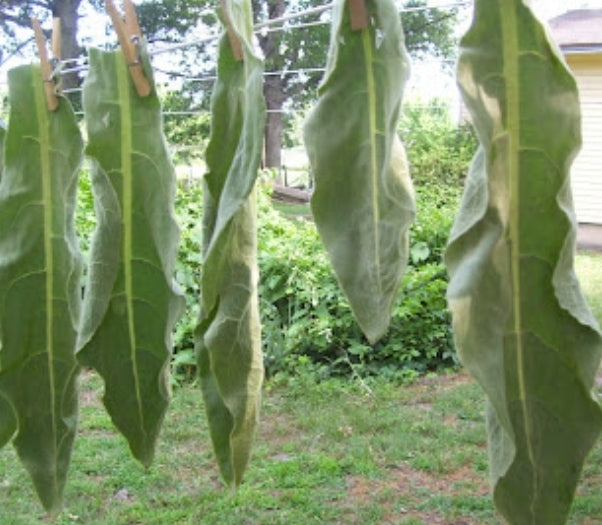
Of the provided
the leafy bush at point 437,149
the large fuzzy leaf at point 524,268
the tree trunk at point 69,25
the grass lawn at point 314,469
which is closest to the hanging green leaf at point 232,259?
the large fuzzy leaf at point 524,268

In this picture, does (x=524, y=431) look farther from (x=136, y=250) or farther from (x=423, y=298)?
(x=423, y=298)

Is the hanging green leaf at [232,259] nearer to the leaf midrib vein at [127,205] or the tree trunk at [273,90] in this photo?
the leaf midrib vein at [127,205]

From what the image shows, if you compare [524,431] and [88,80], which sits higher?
[88,80]

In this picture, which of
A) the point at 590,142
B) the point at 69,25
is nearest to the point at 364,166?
the point at 590,142

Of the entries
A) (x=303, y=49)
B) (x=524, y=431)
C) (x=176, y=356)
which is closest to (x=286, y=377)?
(x=176, y=356)

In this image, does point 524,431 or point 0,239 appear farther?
point 0,239

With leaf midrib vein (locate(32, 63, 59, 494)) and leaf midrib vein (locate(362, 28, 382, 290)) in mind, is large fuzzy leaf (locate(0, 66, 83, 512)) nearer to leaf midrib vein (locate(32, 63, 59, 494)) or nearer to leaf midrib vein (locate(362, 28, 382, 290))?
leaf midrib vein (locate(32, 63, 59, 494))

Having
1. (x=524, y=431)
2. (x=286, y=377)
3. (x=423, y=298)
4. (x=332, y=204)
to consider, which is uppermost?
(x=332, y=204)

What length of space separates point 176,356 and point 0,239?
4395 mm

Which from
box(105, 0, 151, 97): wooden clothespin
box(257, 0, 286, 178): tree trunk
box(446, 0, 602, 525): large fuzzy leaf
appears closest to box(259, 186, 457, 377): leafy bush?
box(105, 0, 151, 97): wooden clothespin

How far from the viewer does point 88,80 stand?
2.94 feet

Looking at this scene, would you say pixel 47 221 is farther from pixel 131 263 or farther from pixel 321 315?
pixel 321 315

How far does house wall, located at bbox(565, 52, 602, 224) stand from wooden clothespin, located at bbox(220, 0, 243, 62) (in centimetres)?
852

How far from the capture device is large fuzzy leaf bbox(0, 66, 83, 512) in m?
0.95
